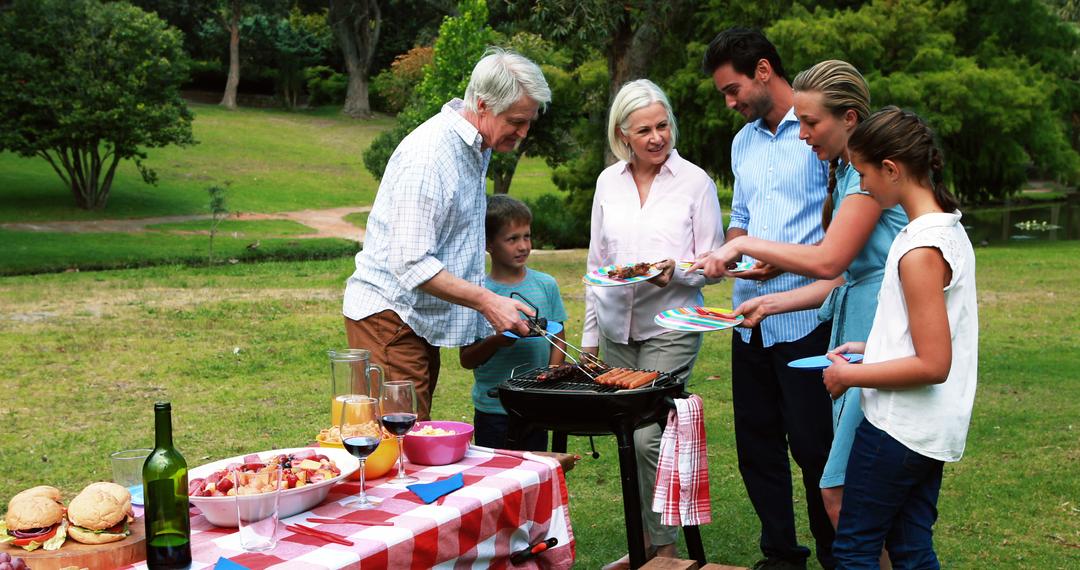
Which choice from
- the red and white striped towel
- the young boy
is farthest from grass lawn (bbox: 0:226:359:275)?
the red and white striped towel

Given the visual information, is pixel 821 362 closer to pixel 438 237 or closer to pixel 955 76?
pixel 438 237

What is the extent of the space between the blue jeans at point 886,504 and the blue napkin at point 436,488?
3.65ft

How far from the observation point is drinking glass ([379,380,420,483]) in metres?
2.86

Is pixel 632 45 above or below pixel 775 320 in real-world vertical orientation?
above

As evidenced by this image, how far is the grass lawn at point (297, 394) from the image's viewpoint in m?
5.41

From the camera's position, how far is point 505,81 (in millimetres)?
3684

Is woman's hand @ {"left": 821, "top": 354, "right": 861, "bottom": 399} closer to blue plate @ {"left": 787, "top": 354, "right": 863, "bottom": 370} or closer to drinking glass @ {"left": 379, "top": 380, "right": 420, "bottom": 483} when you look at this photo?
blue plate @ {"left": 787, "top": 354, "right": 863, "bottom": 370}

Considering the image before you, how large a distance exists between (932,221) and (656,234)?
1523mm

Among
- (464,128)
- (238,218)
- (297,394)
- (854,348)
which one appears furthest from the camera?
(238,218)

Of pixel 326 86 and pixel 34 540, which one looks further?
pixel 326 86

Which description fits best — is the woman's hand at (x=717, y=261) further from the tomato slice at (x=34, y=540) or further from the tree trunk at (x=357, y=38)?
the tree trunk at (x=357, y=38)

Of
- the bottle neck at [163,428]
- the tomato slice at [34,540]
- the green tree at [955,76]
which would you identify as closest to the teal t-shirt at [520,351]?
the bottle neck at [163,428]

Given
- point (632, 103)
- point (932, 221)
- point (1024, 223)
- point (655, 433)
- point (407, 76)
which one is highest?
point (407, 76)

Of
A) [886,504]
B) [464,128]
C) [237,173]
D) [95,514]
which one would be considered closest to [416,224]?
[464,128]
